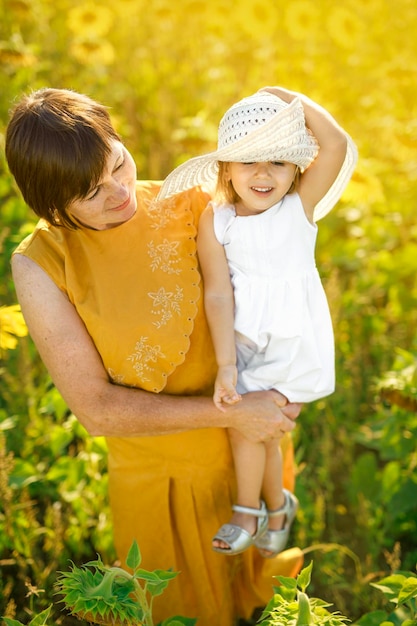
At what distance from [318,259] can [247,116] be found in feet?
6.14

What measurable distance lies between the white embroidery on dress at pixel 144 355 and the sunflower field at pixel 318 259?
449 mm

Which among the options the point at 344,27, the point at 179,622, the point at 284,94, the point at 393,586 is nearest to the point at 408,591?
the point at 393,586

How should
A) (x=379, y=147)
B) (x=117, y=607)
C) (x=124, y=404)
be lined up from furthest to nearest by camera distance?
1. (x=379, y=147)
2. (x=124, y=404)
3. (x=117, y=607)

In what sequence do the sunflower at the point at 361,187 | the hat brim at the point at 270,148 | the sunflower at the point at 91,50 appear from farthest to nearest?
1. the sunflower at the point at 91,50
2. the sunflower at the point at 361,187
3. the hat brim at the point at 270,148

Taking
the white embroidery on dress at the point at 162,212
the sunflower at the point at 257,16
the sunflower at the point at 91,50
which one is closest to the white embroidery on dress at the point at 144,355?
the white embroidery on dress at the point at 162,212

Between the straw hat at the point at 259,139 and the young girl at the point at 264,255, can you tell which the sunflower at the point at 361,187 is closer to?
the young girl at the point at 264,255

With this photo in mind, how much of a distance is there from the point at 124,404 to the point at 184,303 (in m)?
0.27

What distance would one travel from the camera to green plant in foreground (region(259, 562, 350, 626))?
1.25 meters

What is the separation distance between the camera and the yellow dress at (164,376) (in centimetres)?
176

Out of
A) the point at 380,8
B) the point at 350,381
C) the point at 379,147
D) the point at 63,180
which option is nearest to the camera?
the point at 63,180

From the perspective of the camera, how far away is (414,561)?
2471mm

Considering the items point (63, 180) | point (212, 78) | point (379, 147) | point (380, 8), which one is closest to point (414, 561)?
point (63, 180)

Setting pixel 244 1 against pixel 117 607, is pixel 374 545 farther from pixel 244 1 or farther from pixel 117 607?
pixel 244 1

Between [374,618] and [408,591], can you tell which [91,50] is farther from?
[408,591]
